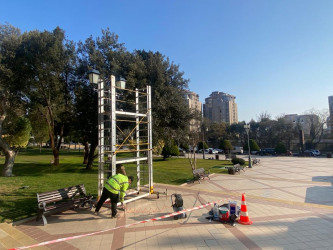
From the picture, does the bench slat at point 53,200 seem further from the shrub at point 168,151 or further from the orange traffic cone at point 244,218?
the shrub at point 168,151

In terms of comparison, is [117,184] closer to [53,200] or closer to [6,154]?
[53,200]

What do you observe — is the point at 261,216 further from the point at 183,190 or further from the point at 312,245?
the point at 183,190

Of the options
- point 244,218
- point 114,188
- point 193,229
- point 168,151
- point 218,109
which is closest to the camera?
point 193,229

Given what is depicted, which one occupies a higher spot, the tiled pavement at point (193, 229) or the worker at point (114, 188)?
the worker at point (114, 188)

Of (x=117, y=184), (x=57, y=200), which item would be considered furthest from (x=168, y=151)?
(x=117, y=184)

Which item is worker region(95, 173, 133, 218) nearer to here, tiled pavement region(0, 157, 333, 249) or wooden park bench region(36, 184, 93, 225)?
tiled pavement region(0, 157, 333, 249)

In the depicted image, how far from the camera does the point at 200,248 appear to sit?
13.6 feet

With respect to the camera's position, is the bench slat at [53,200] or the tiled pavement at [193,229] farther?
the bench slat at [53,200]

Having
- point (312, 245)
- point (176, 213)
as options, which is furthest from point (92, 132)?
point (312, 245)

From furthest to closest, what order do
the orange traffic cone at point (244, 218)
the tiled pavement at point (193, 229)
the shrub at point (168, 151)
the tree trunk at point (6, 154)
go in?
the shrub at point (168, 151) → the tree trunk at point (6, 154) → the orange traffic cone at point (244, 218) → the tiled pavement at point (193, 229)

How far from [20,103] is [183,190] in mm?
13307

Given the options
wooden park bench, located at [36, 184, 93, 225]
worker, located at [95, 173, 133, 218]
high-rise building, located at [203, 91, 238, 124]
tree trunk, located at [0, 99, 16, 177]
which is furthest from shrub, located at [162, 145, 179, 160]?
high-rise building, located at [203, 91, 238, 124]

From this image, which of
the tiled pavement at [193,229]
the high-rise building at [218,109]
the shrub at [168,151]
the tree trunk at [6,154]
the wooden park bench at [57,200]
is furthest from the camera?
the high-rise building at [218,109]

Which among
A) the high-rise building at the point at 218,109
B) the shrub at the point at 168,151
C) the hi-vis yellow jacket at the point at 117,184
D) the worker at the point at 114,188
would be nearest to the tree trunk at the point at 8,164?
the worker at the point at 114,188
